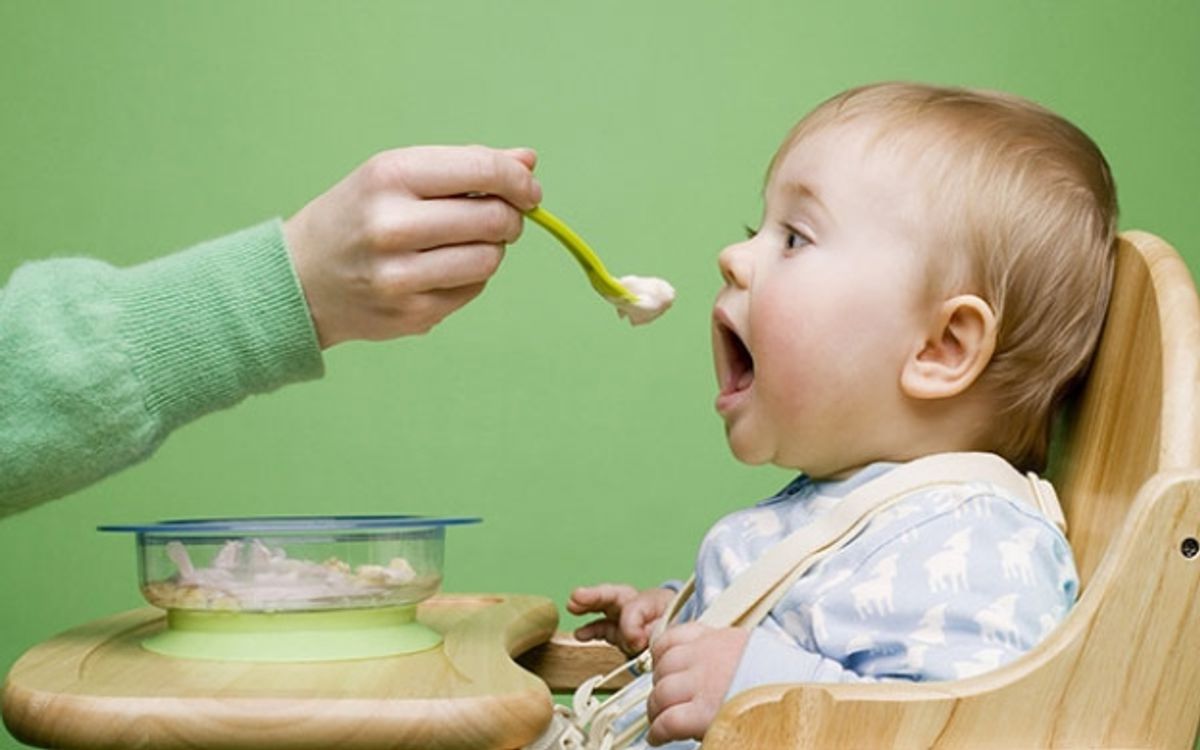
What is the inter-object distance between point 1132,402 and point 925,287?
0.13 meters

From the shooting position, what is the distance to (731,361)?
94cm

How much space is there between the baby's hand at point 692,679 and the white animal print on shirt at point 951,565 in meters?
0.09

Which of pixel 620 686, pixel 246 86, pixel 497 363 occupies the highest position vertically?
pixel 246 86

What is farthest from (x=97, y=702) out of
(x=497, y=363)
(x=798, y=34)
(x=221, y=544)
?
(x=798, y=34)

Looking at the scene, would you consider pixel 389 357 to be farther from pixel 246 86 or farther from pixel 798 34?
pixel 798 34

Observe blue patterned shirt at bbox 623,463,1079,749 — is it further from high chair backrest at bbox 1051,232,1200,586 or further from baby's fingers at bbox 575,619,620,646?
baby's fingers at bbox 575,619,620,646

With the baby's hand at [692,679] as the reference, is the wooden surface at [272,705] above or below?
above

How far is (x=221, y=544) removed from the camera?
2.70 ft

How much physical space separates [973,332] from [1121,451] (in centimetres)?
10

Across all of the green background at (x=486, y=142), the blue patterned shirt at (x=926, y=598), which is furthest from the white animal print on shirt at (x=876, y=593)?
the green background at (x=486, y=142)

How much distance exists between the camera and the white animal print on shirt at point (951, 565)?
0.74m

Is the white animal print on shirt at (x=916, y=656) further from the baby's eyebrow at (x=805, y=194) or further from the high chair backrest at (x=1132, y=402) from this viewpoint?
the baby's eyebrow at (x=805, y=194)

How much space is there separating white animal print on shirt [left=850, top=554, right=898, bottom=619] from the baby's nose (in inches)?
8.3

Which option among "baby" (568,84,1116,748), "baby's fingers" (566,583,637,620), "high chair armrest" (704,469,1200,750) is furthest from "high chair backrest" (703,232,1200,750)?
"baby's fingers" (566,583,637,620)
